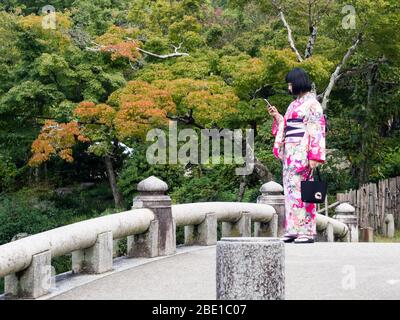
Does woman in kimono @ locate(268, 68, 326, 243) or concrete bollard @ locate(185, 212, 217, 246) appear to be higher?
woman in kimono @ locate(268, 68, 326, 243)

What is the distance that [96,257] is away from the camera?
9070mm

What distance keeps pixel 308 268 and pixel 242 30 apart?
89.6 ft

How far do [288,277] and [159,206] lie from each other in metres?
2.44

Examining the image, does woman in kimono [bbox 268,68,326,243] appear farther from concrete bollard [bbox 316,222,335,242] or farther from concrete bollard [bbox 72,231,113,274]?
concrete bollard [bbox 316,222,335,242]

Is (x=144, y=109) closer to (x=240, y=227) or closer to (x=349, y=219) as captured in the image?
(x=349, y=219)

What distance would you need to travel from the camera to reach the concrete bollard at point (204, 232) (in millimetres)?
12053

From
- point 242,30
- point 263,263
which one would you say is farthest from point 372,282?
point 242,30

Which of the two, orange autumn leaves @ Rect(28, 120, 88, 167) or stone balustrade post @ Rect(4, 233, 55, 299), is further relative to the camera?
orange autumn leaves @ Rect(28, 120, 88, 167)

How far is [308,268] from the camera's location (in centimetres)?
927

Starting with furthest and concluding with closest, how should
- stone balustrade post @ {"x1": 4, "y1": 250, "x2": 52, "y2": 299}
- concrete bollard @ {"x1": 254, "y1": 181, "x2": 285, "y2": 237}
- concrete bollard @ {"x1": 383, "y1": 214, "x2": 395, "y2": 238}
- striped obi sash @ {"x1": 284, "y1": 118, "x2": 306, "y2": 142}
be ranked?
concrete bollard @ {"x1": 383, "y1": 214, "x2": 395, "y2": 238} → concrete bollard @ {"x1": 254, "y1": 181, "x2": 285, "y2": 237} → striped obi sash @ {"x1": 284, "y1": 118, "x2": 306, "y2": 142} → stone balustrade post @ {"x1": 4, "y1": 250, "x2": 52, "y2": 299}

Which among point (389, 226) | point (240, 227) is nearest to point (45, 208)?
point (389, 226)

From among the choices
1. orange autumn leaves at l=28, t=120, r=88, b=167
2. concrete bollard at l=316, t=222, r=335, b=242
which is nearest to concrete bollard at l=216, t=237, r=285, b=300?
concrete bollard at l=316, t=222, r=335, b=242

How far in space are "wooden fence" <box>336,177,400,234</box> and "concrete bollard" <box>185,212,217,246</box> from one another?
11.6m

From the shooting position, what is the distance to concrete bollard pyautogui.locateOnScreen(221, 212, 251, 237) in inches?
511
